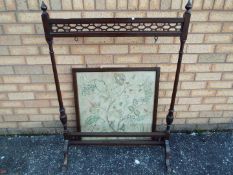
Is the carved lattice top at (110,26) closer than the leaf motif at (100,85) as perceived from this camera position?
Yes

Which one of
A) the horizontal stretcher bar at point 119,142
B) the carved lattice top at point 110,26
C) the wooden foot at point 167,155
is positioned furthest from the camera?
the horizontal stretcher bar at point 119,142

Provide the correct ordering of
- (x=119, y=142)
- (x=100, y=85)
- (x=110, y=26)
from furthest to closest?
(x=119, y=142) < (x=100, y=85) < (x=110, y=26)

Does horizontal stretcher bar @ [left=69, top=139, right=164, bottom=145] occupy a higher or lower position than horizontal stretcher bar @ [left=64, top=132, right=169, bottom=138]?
lower

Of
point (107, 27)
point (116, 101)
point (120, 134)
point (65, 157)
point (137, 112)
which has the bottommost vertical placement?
point (65, 157)

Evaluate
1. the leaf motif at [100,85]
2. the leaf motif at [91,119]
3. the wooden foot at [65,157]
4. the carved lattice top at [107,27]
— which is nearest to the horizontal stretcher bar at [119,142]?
the wooden foot at [65,157]

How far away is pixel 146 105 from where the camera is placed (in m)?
2.79

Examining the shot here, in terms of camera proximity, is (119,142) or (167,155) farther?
(119,142)

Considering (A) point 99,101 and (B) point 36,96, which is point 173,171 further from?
(B) point 36,96

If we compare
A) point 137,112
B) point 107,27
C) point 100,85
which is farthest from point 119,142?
point 107,27

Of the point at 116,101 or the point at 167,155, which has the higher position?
the point at 116,101

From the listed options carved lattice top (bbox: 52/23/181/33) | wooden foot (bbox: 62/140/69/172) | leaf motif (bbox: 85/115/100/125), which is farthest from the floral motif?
carved lattice top (bbox: 52/23/181/33)

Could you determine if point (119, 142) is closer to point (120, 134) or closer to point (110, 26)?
point (120, 134)

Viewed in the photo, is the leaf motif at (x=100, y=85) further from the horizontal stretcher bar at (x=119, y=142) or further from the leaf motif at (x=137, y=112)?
the horizontal stretcher bar at (x=119, y=142)

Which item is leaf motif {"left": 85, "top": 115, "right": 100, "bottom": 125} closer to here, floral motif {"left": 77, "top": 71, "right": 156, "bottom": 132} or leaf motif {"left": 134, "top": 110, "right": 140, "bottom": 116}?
floral motif {"left": 77, "top": 71, "right": 156, "bottom": 132}
